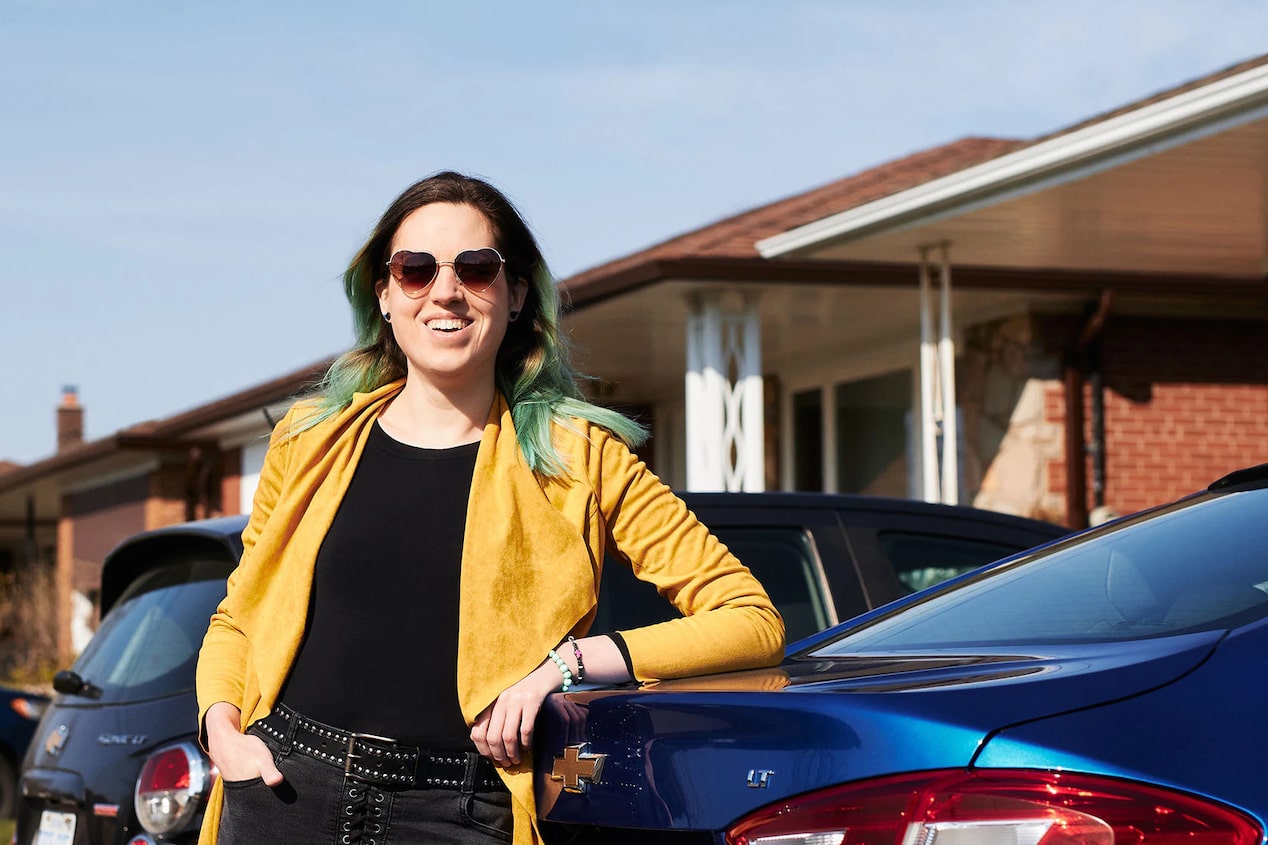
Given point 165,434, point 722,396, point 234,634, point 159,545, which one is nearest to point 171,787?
point 159,545

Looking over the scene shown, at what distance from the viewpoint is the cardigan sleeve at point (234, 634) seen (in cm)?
270

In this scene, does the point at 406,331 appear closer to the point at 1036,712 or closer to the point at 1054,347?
the point at 1036,712

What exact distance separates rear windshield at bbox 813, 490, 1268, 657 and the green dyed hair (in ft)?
2.07

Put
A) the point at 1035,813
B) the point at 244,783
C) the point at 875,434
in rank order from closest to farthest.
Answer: the point at 1035,813
the point at 244,783
the point at 875,434

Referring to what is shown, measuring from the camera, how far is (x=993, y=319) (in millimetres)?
12719

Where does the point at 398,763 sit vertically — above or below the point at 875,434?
below

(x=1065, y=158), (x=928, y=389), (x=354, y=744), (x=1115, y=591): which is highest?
(x=1065, y=158)

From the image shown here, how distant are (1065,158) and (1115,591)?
587cm

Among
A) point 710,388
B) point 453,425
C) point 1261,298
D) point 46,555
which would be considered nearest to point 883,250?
point 710,388

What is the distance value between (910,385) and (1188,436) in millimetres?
2387

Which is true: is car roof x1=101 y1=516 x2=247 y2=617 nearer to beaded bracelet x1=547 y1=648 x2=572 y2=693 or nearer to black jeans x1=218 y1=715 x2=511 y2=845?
black jeans x1=218 y1=715 x2=511 y2=845

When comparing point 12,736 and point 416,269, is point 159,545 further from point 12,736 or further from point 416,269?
point 12,736

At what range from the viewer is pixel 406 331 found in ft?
9.00

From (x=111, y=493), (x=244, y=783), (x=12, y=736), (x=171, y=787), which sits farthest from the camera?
(x=111, y=493)
